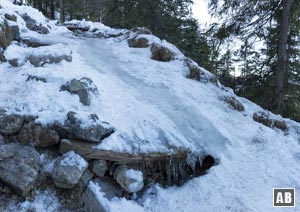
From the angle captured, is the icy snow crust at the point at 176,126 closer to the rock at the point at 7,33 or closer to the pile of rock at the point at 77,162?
the pile of rock at the point at 77,162

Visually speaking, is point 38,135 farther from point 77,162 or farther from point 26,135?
point 77,162

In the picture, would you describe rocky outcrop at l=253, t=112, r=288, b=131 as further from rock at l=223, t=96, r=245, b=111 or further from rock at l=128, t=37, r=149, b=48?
rock at l=128, t=37, r=149, b=48

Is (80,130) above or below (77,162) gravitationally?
above

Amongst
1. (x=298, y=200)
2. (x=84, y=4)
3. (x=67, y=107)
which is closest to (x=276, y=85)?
(x=298, y=200)

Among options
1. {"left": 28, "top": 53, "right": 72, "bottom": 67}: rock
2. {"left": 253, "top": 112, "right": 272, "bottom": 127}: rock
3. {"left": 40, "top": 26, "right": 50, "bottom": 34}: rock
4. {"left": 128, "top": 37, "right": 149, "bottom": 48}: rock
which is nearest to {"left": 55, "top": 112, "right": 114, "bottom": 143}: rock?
{"left": 28, "top": 53, "right": 72, "bottom": 67}: rock

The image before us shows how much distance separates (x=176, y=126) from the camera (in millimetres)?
6652

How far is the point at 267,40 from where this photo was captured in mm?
11867

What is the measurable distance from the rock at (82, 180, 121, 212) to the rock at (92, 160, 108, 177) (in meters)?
0.13

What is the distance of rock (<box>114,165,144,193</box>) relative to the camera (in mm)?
5277

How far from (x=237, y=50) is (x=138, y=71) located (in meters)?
4.43

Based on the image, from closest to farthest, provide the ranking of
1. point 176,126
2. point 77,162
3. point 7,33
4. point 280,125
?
point 77,162 < point 176,126 < point 280,125 < point 7,33

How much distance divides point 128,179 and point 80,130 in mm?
1140

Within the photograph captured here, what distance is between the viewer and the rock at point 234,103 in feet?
27.8

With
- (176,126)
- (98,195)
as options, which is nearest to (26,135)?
(98,195)
